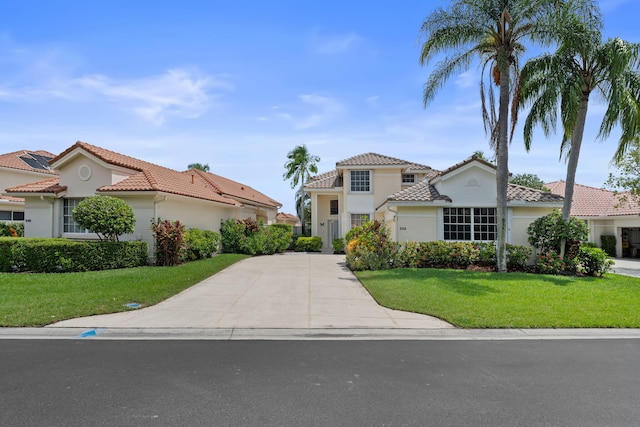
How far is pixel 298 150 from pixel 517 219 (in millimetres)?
23911

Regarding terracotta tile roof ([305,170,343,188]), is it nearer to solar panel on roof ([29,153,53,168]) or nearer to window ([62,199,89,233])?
window ([62,199,89,233])

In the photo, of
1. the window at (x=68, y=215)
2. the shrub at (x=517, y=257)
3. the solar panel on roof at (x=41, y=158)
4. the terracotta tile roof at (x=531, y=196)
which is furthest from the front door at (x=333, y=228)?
the solar panel on roof at (x=41, y=158)

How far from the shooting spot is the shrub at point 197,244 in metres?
18.0

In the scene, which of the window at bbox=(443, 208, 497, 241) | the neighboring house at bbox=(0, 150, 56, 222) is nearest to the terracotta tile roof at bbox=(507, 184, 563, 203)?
the window at bbox=(443, 208, 497, 241)

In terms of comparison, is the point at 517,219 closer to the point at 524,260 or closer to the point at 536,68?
the point at 524,260

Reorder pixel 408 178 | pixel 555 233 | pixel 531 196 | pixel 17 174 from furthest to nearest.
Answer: pixel 408 178 → pixel 17 174 → pixel 531 196 → pixel 555 233

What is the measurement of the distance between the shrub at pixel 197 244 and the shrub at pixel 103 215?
3.15 metres

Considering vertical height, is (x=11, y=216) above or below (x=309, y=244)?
above

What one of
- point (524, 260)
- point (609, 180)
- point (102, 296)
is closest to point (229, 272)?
point (102, 296)

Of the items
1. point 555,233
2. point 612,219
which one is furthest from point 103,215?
point 612,219

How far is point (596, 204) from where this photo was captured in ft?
100

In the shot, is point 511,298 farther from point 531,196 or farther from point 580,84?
point 580,84

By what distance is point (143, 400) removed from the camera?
4.25 meters

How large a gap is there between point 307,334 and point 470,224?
13135mm
